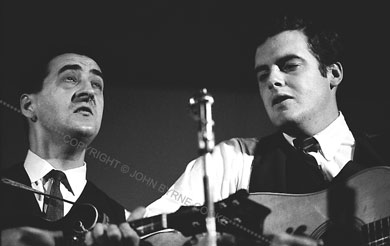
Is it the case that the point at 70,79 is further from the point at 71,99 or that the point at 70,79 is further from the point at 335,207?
the point at 335,207

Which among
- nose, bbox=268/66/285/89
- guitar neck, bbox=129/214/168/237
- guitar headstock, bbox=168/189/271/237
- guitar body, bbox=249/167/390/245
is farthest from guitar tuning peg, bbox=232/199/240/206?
nose, bbox=268/66/285/89

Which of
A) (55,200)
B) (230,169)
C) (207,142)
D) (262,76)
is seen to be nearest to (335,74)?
(262,76)

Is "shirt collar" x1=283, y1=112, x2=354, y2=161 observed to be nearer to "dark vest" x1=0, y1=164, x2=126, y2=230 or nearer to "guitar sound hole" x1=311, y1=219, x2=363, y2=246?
"guitar sound hole" x1=311, y1=219, x2=363, y2=246

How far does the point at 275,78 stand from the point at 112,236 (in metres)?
0.82

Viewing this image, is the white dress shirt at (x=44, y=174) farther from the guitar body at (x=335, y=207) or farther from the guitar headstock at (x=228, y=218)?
the guitar body at (x=335, y=207)

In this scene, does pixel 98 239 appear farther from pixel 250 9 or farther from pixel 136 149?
pixel 250 9

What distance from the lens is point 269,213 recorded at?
5.37ft

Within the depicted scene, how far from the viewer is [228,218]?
5.19 feet

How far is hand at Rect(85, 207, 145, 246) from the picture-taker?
5.27 feet

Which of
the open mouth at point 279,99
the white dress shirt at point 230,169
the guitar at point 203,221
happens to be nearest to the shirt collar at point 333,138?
the white dress shirt at point 230,169


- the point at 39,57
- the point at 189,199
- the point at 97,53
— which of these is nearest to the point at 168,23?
the point at 97,53

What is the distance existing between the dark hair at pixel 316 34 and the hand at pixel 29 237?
3.41 ft

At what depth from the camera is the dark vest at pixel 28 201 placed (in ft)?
5.81

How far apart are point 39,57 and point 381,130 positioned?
52.3 inches
